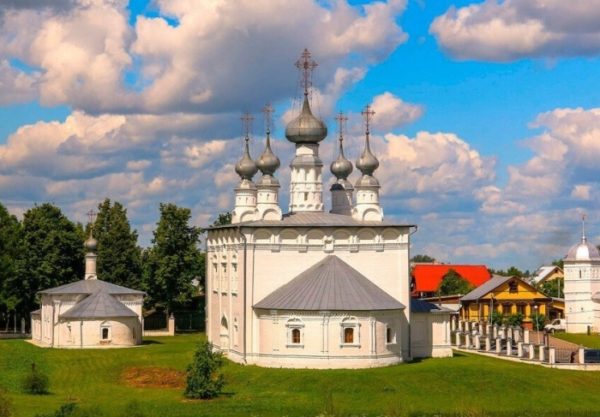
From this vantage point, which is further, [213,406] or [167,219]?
[167,219]

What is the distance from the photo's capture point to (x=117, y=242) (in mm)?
75000

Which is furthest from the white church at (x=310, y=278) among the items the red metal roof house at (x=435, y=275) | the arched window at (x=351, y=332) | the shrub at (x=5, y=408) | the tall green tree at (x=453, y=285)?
the red metal roof house at (x=435, y=275)

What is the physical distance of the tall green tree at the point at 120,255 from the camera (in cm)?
7412

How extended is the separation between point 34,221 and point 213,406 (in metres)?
33.9

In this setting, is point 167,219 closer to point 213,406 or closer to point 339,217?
point 339,217

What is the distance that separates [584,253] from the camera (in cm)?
7588

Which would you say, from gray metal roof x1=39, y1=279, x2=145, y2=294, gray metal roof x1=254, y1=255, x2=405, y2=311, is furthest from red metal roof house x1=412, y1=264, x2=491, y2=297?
gray metal roof x1=254, y1=255, x2=405, y2=311

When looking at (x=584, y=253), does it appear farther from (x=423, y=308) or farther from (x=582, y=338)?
(x=423, y=308)

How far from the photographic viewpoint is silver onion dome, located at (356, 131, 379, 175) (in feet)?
180

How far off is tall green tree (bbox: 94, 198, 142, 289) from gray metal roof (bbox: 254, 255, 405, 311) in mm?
25820

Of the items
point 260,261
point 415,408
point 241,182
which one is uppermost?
point 241,182

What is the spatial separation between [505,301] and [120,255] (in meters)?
26.9

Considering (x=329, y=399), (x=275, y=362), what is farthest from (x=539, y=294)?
(x=329, y=399)

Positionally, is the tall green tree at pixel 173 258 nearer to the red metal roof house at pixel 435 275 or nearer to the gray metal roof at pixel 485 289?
the gray metal roof at pixel 485 289
